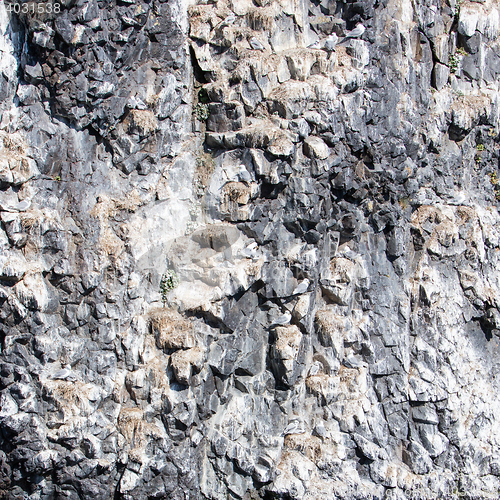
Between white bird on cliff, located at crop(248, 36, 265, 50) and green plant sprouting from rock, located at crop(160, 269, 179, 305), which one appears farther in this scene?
white bird on cliff, located at crop(248, 36, 265, 50)

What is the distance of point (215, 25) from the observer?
1091 cm

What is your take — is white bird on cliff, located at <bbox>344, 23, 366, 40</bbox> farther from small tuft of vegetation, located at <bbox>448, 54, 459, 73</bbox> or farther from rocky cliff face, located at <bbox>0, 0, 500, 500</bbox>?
small tuft of vegetation, located at <bbox>448, 54, 459, 73</bbox>

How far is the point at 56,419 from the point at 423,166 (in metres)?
8.61

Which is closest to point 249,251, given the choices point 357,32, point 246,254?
point 246,254

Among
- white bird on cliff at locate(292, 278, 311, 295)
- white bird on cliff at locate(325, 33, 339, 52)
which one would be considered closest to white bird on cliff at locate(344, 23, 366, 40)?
white bird on cliff at locate(325, 33, 339, 52)

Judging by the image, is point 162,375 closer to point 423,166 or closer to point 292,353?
point 292,353

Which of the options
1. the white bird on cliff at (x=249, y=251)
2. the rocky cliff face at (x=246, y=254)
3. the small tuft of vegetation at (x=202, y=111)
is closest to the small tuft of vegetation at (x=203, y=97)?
the small tuft of vegetation at (x=202, y=111)

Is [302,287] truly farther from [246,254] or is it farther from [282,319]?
[246,254]

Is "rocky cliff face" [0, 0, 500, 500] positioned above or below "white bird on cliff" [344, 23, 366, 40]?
below

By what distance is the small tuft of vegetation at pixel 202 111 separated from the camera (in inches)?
432

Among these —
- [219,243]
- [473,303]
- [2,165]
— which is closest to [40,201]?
[2,165]

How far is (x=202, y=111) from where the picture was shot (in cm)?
1098

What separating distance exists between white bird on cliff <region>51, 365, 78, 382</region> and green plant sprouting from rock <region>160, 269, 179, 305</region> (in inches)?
78.6

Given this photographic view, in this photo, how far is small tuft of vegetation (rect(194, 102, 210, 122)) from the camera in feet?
36.0
